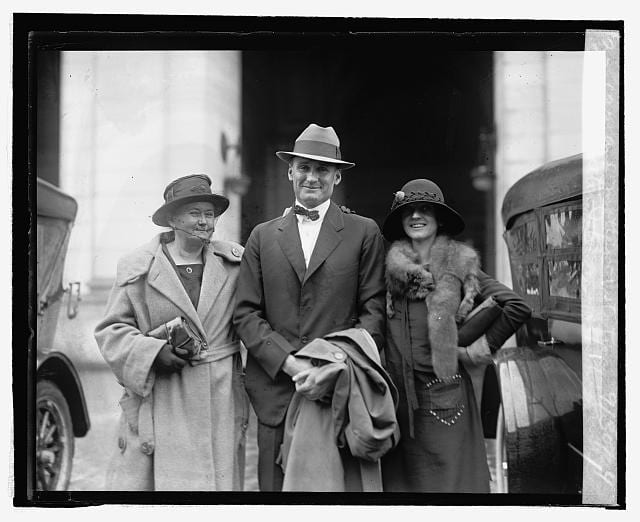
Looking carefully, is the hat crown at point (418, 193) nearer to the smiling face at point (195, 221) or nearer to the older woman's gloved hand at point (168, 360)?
the smiling face at point (195, 221)

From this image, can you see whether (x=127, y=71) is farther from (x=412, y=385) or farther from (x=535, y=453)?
(x=535, y=453)

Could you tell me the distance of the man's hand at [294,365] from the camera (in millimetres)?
4266

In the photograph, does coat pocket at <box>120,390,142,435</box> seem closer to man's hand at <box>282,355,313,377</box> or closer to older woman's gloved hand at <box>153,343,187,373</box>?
older woman's gloved hand at <box>153,343,187,373</box>

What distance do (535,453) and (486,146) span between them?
194 cm

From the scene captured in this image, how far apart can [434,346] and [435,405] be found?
36 centimetres

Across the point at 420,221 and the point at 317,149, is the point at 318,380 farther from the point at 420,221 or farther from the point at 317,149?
the point at 317,149

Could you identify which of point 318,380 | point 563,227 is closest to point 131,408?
point 318,380

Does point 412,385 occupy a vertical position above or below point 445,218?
below

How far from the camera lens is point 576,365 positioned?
4.52 m

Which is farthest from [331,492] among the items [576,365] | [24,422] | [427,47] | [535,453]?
[427,47]

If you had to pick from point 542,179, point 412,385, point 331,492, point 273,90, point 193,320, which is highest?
point 273,90

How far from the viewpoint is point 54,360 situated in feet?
15.2

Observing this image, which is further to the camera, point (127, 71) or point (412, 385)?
point (127, 71)

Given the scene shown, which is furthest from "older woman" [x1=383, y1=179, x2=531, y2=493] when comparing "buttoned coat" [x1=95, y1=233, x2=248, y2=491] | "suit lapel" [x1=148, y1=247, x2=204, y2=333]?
"suit lapel" [x1=148, y1=247, x2=204, y2=333]
